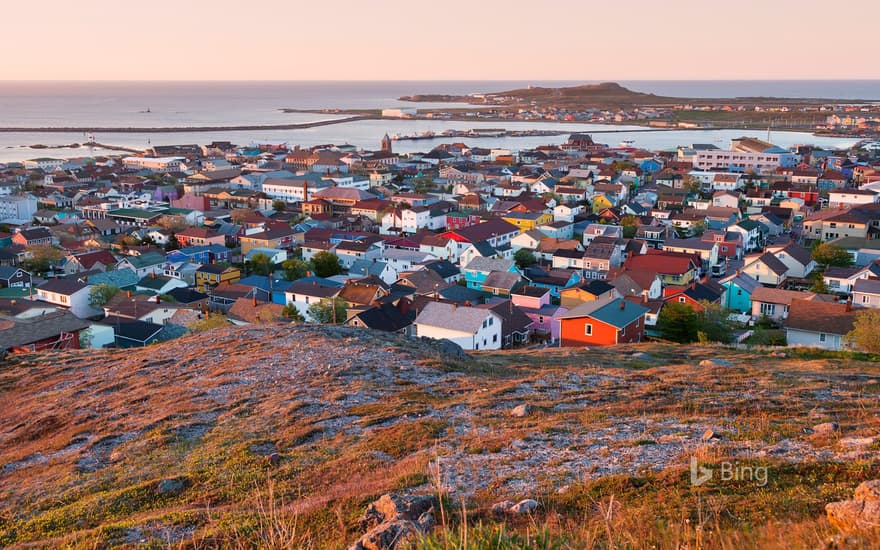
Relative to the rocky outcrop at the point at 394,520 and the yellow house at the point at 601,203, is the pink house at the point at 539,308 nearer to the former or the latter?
the rocky outcrop at the point at 394,520

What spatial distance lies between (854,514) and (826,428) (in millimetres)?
2010

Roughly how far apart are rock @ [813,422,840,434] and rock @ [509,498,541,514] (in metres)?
2.27

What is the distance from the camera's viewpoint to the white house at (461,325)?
12.9 metres

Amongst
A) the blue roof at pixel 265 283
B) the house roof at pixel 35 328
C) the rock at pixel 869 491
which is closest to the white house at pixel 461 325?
the blue roof at pixel 265 283

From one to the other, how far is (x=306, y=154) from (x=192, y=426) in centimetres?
4699

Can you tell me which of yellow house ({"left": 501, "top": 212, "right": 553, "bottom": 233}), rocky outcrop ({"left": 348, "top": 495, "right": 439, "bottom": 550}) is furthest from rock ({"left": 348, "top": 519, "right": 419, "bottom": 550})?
yellow house ({"left": 501, "top": 212, "right": 553, "bottom": 233})

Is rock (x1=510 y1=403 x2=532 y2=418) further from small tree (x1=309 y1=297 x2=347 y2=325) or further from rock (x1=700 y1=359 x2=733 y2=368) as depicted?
small tree (x1=309 y1=297 x2=347 y2=325)

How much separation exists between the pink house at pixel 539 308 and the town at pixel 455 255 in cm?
5

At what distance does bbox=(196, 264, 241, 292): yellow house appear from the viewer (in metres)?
19.4

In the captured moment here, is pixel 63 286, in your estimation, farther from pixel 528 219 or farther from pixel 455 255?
pixel 528 219

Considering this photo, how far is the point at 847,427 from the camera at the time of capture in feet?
15.5

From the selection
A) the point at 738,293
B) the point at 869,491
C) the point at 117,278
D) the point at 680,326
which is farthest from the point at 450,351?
the point at 117,278

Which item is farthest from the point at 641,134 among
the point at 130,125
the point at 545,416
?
the point at 545,416

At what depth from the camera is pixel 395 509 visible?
3.38m
